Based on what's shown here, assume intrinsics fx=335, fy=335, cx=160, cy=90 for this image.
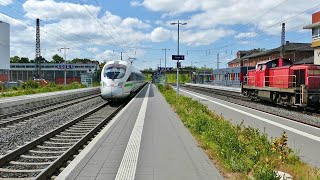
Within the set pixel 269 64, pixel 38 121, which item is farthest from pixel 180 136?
pixel 269 64

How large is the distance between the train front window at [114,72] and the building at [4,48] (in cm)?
5480

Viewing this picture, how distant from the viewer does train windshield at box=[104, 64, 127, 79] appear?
82.6 ft

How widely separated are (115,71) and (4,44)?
57.0 metres

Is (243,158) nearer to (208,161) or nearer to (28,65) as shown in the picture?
(208,161)

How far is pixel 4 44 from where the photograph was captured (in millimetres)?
72812

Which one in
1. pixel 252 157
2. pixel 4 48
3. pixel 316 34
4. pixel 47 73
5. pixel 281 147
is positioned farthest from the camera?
pixel 47 73

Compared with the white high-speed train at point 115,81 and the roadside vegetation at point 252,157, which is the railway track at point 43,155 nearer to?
the roadside vegetation at point 252,157

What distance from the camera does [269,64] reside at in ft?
79.4

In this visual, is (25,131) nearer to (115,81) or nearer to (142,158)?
(142,158)

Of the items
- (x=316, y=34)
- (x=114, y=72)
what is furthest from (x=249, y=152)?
(x=316, y=34)

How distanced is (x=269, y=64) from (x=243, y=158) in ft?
62.0

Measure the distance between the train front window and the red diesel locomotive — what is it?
1043cm

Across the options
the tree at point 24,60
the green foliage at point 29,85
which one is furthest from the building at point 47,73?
the green foliage at point 29,85

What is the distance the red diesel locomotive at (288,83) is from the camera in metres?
17.9
